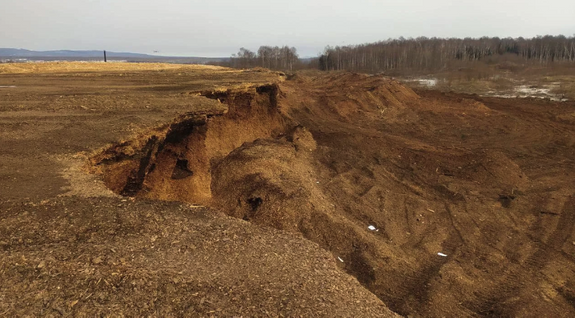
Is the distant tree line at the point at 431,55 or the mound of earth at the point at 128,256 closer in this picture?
the mound of earth at the point at 128,256

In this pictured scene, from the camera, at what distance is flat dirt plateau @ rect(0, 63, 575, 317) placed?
149 inches

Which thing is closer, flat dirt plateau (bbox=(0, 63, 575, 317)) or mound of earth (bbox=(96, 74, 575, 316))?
flat dirt plateau (bbox=(0, 63, 575, 317))

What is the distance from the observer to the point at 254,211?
945cm

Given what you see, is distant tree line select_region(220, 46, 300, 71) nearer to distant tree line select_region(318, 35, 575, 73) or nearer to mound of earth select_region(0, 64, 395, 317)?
distant tree line select_region(318, 35, 575, 73)

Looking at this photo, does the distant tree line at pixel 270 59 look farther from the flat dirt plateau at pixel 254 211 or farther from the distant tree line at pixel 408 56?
the flat dirt plateau at pixel 254 211

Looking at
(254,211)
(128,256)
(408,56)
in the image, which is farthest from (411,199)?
(408,56)

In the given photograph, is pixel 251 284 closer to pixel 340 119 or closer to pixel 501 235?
pixel 501 235

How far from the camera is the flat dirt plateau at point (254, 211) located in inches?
149

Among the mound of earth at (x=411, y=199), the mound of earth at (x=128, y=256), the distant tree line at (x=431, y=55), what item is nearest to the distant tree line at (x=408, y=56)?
the distant tree line at (x=431, y=55)

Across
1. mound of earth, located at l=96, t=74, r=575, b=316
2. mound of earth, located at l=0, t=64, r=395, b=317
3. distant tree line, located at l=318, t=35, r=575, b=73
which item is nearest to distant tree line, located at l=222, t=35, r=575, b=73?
distant tree line, located at l=318, t=35, r=575, b=73

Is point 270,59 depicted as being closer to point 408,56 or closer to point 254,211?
point 408,56

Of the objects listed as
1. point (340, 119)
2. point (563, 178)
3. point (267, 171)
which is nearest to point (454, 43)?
point (340, 119)

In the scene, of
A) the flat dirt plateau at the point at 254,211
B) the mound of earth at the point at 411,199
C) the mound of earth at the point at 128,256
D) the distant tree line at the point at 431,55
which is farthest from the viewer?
the distant tree line at the point at 431,55

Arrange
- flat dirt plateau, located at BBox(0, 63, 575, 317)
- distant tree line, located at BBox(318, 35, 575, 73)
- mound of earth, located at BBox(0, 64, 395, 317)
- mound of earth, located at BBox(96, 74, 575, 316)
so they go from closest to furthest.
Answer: mound of earth, located at BBox(0, 64, 395, 317) < flat dirt plateau, located at BBox(0, 63, 575, 317) < mound of earth, located at BBox(96, 74, 575, 316) < distant tree line, located at BBox(318, 35, 575, 73)
